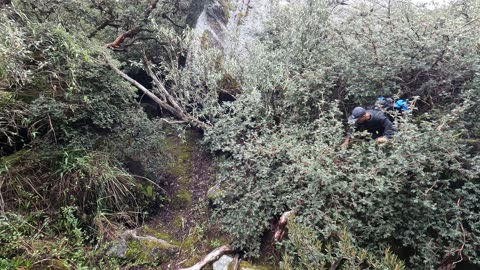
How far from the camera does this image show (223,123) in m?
5.10

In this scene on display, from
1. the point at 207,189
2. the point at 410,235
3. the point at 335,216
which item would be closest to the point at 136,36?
the point at 207,189

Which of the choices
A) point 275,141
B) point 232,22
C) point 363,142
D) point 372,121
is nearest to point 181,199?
point 275,141

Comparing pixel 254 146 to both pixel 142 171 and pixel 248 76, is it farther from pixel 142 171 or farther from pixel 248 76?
pixel 142 171

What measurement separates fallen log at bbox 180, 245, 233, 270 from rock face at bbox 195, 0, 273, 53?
5018 mm

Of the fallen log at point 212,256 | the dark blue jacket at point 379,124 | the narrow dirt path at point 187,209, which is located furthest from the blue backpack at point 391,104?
the narrow dirt path at point 187,209

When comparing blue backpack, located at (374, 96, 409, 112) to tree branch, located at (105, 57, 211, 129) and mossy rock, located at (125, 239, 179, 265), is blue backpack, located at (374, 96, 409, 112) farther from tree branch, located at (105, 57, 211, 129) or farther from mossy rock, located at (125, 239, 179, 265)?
mossy rock, located at (125, 239, 179, 265)

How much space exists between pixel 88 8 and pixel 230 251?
5.36 metres

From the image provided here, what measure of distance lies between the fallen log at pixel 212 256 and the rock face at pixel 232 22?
16.5 feet

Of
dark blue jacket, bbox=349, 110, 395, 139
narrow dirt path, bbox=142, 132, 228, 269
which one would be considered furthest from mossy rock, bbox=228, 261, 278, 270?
dark blue jacket, bbox=349, 110, 395, 139

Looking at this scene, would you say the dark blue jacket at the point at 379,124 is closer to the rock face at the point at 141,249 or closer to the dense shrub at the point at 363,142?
the dense shrub at the point at 363,142

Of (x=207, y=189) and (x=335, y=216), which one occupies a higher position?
(x=335, y=216)

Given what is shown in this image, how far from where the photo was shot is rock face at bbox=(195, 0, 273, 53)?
734 centimetres

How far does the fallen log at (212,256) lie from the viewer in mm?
3760

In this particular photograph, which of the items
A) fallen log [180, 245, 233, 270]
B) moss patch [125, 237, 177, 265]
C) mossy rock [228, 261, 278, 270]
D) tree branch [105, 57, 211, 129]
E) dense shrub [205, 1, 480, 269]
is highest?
dense shrub [205, 1, 480, 269]
